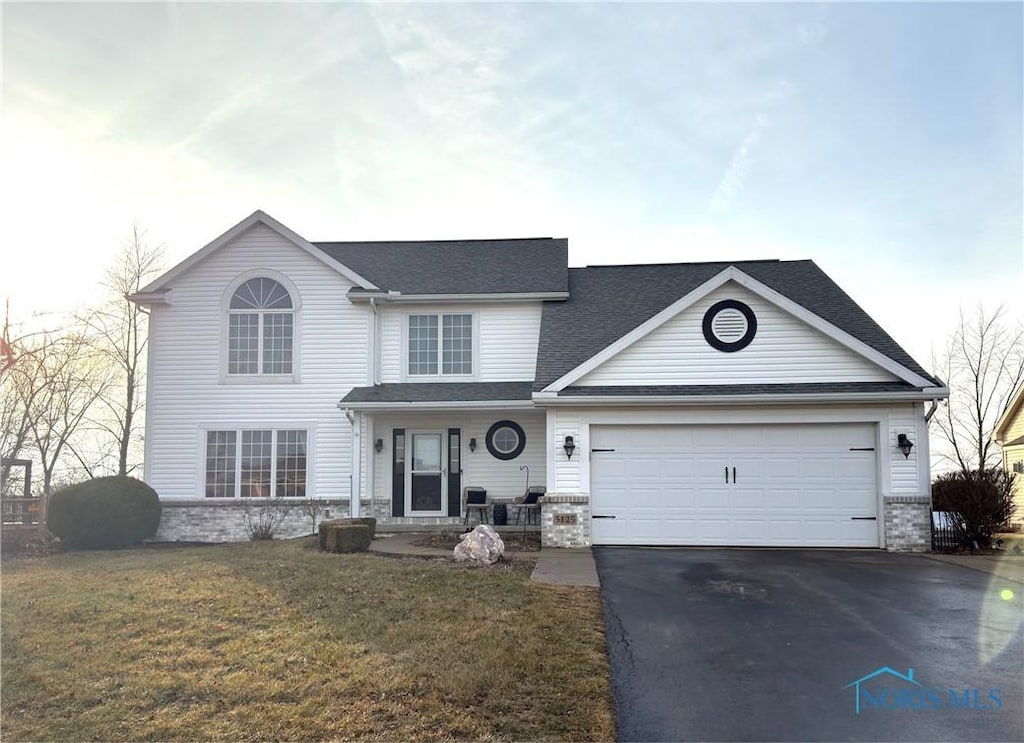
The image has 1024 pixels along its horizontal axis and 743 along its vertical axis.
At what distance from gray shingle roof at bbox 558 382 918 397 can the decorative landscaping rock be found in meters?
3.36

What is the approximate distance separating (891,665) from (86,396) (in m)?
25.7

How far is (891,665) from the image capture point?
20.8ft

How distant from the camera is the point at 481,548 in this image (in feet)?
35.9

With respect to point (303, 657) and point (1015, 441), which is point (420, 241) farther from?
point (1015, 441)

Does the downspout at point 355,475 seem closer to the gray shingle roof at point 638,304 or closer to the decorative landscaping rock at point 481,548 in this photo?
the gray shingle roof at point 638,304

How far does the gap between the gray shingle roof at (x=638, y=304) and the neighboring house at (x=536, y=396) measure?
3.0 inches

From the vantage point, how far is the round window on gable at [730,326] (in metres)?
13.7

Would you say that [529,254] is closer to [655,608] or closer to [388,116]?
[388,116]

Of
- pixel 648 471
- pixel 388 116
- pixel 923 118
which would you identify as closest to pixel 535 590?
pixel 648 471

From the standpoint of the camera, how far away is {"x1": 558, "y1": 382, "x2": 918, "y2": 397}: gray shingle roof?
42.7ft

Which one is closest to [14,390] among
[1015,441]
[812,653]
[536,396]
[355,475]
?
[355,475]

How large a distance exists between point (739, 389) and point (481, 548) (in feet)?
19.2

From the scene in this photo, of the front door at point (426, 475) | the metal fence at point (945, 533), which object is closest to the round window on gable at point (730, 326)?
the metal fence at point (945, 533)

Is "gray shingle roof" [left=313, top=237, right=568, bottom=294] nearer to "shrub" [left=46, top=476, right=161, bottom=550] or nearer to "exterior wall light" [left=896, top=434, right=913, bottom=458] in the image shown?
"shrub" [left=46, top=476, right=161, bottom=550]
